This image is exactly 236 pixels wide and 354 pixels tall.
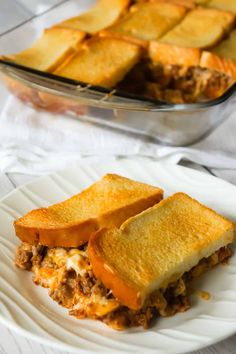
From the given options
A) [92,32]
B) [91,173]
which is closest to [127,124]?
[91,173]

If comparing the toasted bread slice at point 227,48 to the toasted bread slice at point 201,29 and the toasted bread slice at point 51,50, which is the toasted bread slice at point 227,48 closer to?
the toasted bread slice at point 201,29

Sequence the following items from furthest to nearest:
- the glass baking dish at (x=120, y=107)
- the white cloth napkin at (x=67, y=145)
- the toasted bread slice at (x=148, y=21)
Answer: the toasted bread slice at (x=148, y=21) → the white cloth napkin at (x=67, y=145) → the glass baking dish at (x=120, y=107)

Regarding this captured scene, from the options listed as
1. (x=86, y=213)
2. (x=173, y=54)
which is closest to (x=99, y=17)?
(x=173, y=54)

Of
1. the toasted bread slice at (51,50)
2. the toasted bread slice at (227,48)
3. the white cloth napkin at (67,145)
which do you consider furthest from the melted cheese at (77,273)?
the toasted bread slice at (227,48)

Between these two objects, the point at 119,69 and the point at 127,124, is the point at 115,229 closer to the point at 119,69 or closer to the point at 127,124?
the point at 127,124

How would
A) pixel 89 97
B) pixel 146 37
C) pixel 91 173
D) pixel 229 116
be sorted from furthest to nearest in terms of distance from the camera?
pixel 146 37 < pixel 229 116 < pixel 89 97 < pixel 91 173

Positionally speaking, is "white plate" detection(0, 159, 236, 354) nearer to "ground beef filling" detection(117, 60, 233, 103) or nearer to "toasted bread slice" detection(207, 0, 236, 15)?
"ground beef filling" detection(117, 60, 233, 103)
